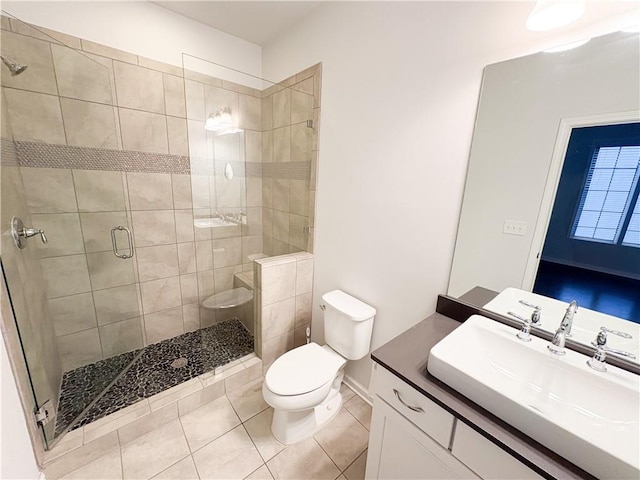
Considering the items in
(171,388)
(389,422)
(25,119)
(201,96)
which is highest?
(201,96)

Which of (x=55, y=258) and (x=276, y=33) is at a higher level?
(x=276, y=33)

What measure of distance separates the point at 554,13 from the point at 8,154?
250cm

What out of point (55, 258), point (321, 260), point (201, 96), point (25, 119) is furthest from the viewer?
point (321, 260)

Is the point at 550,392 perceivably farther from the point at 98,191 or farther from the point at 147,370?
the point at 98,191

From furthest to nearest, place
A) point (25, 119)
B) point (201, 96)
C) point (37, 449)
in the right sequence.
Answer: point (201, 96)
point (25, 119)
point (37, 449)

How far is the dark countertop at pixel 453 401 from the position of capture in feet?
2.03

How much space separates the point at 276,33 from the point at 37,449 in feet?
9.81

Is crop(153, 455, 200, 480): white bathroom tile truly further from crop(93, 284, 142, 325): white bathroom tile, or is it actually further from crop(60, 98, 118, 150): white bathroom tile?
crop(60, 98, 118, 150): white bathroom tile

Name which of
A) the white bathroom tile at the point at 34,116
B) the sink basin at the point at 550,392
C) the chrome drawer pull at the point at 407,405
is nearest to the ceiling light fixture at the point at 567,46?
the sink basin at the point at 550,392

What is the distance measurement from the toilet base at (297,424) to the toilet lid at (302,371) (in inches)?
7.9

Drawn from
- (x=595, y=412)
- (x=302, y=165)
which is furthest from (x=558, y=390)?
(x=302, y=165)

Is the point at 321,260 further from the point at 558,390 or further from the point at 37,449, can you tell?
the point at 37,449

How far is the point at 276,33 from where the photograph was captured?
2.07m

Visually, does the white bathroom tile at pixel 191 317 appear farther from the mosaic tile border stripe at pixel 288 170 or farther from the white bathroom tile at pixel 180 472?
the mosaic tile border stripe at pixel 288 170
